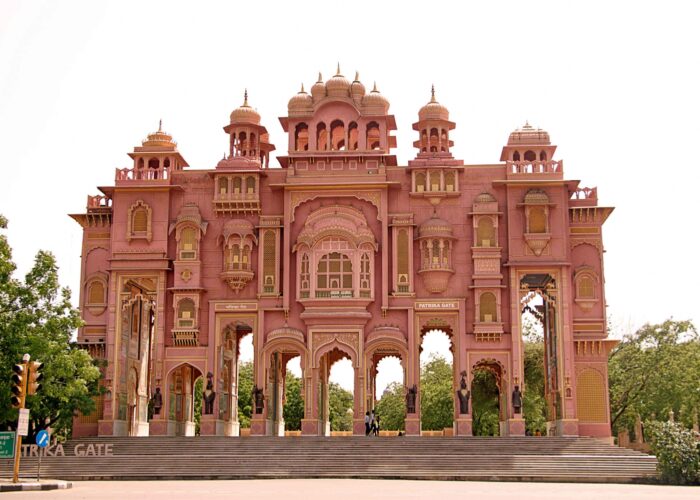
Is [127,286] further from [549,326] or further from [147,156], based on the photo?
[549,326]

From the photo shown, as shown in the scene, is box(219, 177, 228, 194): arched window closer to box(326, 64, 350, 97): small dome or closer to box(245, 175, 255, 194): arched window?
box(245, 175, 255, 194): arched window

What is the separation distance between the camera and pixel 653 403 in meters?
46.6

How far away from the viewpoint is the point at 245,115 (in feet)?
138

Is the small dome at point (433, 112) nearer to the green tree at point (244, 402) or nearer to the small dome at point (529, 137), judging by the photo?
the small dome at point (529, 137)

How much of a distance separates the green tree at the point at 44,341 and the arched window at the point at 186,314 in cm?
412

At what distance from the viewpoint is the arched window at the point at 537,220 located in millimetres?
39688

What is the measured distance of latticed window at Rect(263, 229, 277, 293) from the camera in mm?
40125

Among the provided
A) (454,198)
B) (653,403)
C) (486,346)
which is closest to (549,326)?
(486,346)

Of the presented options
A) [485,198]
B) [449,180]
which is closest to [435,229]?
[449,180]

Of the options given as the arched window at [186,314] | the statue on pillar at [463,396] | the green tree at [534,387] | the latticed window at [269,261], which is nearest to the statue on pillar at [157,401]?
the arched window at [186,314]

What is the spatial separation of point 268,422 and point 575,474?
577 inches

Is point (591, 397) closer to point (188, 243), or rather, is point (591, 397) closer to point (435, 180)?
point (435, 180)

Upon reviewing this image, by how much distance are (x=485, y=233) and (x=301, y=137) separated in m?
8.86

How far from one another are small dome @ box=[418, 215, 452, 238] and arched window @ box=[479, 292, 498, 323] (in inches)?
109
